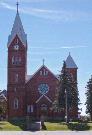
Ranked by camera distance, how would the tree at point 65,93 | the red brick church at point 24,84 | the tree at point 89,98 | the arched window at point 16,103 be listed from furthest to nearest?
the red brick church at point 24,84 → the arched window at point 16,103 → the tree at point 89,98 → the tree at point 65,93

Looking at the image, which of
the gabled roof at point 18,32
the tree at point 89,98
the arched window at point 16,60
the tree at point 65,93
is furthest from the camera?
the gabled roof at point 18,32

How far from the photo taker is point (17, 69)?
97000 millimetres

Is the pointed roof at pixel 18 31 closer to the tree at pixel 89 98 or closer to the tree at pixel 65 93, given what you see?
the tree at pixel 89 98

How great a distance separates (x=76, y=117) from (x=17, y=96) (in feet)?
40.5

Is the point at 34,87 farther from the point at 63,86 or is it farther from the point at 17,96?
the point at 63,86

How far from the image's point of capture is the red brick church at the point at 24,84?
95688 mm

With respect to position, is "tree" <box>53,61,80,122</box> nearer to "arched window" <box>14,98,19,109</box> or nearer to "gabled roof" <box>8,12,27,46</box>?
"arched window" <box>14,98,19,109</box>

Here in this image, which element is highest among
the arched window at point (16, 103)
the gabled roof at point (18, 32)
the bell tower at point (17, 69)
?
the gabled roof at point (18, 32)

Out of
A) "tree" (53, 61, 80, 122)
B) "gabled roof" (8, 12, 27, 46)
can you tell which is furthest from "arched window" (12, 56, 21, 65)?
"tree" (53, 61, 80, 122)

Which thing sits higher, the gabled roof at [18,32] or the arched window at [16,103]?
the gabled roof at [18,32]

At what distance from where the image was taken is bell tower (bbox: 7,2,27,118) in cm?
9549

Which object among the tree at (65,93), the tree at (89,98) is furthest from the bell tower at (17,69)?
the tree at (89,98)

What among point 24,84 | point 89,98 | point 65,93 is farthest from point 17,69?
point 65,93

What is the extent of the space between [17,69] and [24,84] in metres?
3.33
